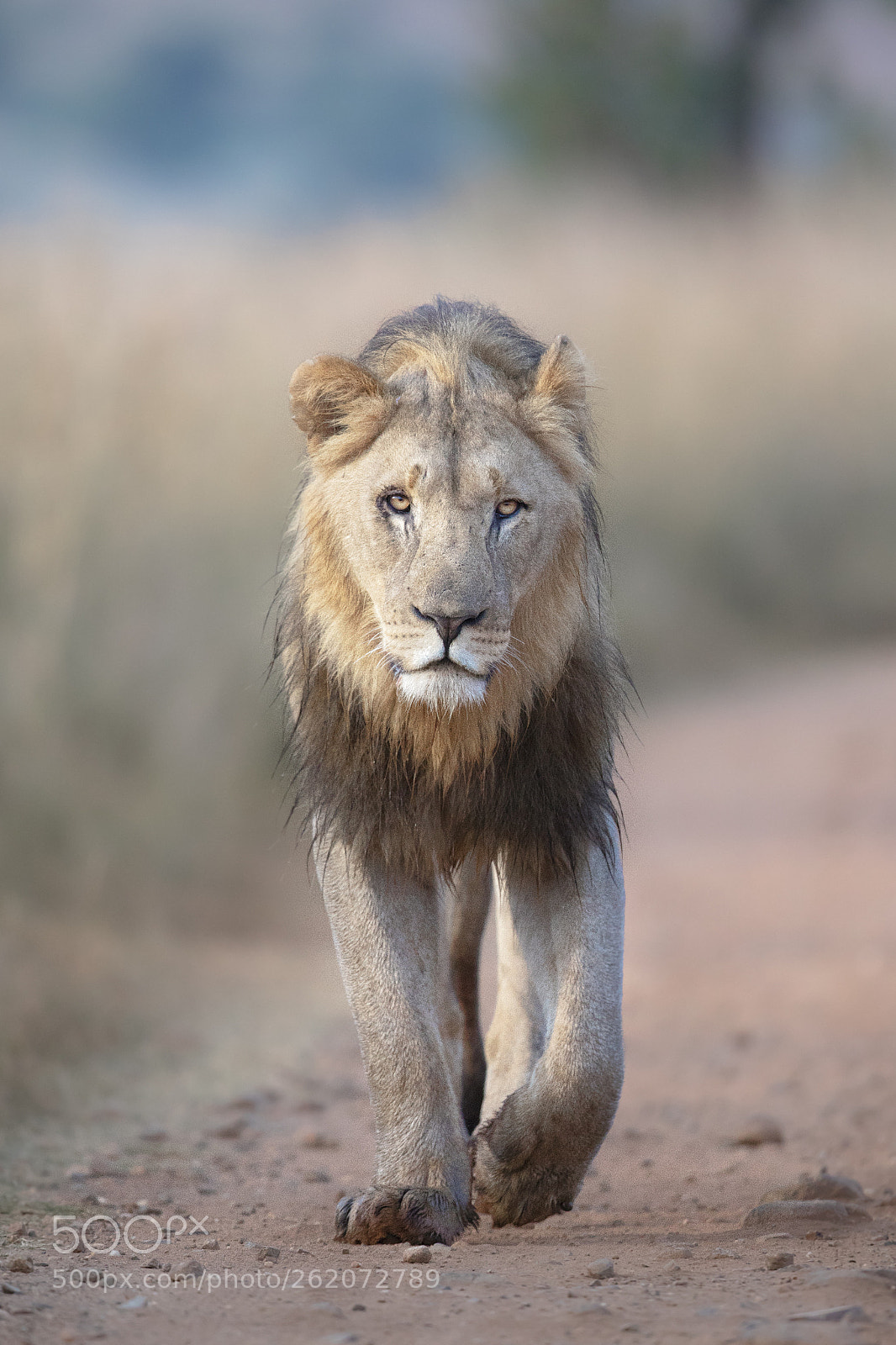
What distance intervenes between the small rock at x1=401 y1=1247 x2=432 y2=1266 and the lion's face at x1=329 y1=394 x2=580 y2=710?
106 cm

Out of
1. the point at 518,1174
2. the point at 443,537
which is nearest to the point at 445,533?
the point at 443,537

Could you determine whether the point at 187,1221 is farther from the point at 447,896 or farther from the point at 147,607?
the point at 147,607

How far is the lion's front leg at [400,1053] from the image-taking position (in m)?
3.66

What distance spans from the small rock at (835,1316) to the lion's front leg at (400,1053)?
3.15 feet

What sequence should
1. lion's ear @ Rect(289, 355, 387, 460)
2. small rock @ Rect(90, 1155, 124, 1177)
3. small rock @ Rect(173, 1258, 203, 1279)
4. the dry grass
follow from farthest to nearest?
1. the dry grass
2. small rock @ Rect(90, 1155, 124, 1177)
3. lion's ear @ Rect(289, 355, 387, 460)
4. small rock @ Rect(173, 1258, 203, 1279)

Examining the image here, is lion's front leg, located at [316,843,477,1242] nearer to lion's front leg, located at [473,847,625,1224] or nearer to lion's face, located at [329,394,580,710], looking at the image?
lion's front leg, located at [473,847,625,1224]

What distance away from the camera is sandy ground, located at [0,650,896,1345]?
2996mm

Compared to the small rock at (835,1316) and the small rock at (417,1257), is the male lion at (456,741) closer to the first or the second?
the small rock at (417,1257)

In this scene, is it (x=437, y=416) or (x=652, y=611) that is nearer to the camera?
(x=437, y=416)

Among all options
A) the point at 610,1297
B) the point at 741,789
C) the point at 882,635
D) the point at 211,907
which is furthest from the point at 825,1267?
the point at 882,635

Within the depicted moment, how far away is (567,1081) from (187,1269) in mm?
884

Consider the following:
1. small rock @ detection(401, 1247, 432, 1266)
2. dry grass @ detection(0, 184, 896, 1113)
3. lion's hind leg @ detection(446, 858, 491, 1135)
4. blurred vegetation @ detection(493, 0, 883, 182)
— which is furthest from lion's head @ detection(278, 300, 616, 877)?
blurred vegetation @ detection(493, 0, 883, 182)

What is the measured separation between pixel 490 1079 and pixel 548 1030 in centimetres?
31

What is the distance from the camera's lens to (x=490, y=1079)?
13.9 feet
